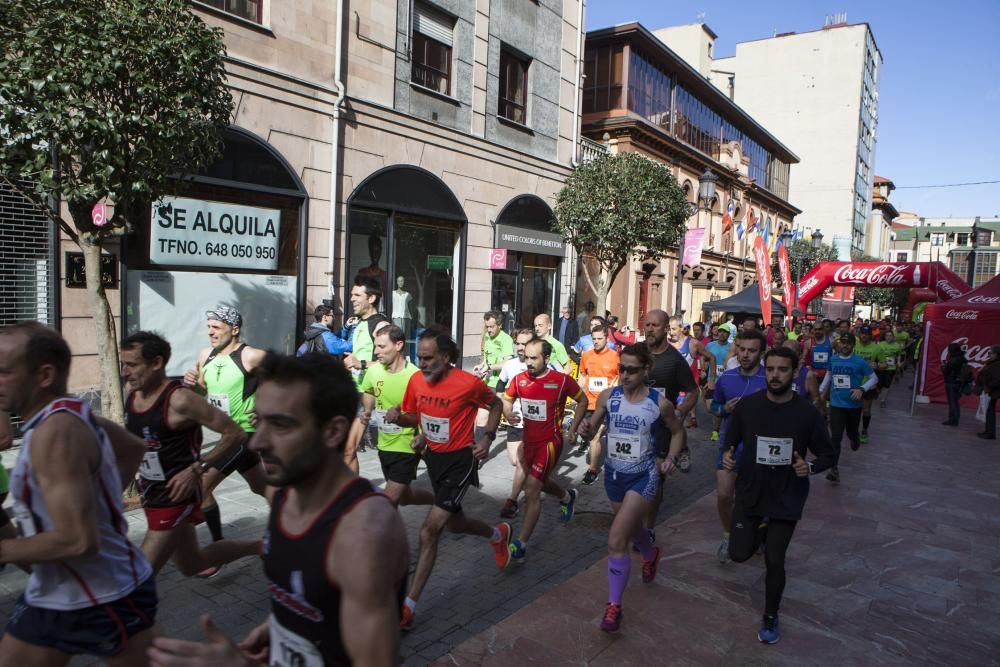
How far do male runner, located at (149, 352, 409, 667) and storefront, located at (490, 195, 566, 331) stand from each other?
1361 centimetres

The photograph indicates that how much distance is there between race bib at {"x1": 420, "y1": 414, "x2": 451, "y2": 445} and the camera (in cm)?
457

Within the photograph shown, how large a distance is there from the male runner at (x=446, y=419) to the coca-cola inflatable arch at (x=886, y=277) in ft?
51.8

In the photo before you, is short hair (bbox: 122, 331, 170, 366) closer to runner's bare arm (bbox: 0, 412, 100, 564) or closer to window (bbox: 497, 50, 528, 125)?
runner's bare arm (bbox: 0, 412, 100, 564)

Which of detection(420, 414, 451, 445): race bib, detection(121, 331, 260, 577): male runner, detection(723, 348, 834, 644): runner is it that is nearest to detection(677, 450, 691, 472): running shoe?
detection(723, 348, 834, 644): runner

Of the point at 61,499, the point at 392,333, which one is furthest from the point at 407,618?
the point at 61,499

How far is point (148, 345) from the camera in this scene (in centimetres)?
367

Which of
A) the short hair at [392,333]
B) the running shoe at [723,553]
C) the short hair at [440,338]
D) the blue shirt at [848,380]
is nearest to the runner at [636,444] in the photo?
the running shoe at [723,553]

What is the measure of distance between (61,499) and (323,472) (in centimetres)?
97

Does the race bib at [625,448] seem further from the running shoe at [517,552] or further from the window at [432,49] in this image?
the window at [432,49]

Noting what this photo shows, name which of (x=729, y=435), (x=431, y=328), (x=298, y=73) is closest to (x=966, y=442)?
(x=729, y=435)

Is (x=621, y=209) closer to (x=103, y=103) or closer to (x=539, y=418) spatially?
(x=539, y=418)

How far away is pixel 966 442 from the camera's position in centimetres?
1172

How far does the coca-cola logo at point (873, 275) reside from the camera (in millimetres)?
17344

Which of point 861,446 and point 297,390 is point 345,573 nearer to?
point 297,390
